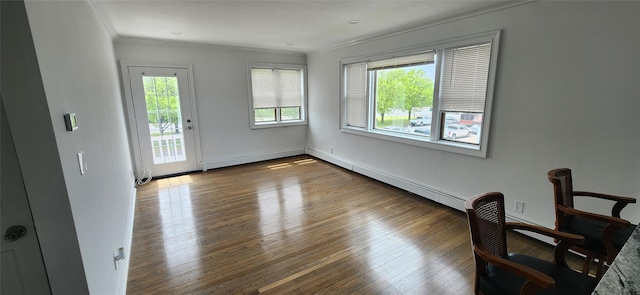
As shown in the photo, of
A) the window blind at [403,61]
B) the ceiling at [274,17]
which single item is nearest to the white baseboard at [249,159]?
the ceiling at [274,17]

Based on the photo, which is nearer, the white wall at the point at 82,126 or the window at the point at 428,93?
the white wall at the point at 82,126

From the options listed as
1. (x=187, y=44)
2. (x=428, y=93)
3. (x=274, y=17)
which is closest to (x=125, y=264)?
(x=274, y=17)

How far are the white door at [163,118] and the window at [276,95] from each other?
4.17 ft

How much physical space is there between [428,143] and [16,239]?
376 centimetres

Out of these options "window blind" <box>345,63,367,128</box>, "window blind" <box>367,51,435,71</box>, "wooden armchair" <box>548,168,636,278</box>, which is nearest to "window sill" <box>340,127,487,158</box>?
"window blind" <box>345,63,367,128</box>

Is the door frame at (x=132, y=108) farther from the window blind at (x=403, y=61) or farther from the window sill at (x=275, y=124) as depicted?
the window blind at (x=403, y=61)

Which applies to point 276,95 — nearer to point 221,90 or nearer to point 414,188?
point 221,90

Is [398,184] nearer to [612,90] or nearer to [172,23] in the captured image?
[612,90]

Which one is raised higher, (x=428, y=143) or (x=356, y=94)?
(x=356, y=94)

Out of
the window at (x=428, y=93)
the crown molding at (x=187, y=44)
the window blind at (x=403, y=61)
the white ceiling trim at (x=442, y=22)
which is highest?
the crown molding at (x=187, y=44)

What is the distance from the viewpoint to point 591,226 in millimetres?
1796

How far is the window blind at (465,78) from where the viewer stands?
115 inches

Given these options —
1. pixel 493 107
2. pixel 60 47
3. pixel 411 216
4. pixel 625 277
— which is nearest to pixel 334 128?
pixel 411 216

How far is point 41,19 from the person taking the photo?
1121 millimetres
